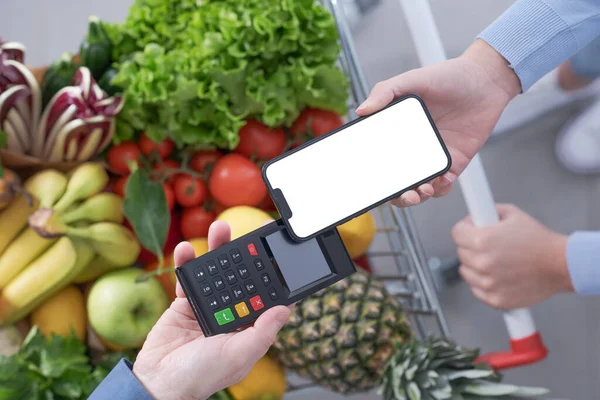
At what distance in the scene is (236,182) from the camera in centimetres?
85

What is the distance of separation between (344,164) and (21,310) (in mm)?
518

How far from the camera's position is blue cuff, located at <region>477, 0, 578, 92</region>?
0.71 metres

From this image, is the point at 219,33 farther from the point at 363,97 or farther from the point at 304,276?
the point at 304,276

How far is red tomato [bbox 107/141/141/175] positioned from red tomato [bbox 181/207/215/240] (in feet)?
0.38

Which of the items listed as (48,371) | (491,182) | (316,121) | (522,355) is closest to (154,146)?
(316,121)

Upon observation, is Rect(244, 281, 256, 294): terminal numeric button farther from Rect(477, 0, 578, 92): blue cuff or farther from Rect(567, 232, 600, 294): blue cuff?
Rect(567, 232, 600, 294): blue cuff

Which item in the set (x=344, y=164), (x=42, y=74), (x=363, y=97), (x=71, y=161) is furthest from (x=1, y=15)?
(x=344, y=164)

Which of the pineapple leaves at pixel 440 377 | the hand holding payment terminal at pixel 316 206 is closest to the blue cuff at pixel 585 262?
the pineapple leaves at pixel 440 377

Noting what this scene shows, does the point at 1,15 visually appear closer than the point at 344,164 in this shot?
No

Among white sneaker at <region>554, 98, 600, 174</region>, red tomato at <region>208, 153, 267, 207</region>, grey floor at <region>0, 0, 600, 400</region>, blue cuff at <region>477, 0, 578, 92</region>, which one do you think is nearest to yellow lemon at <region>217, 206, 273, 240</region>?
red tomato at <region>208, 153, 267, 207</region>

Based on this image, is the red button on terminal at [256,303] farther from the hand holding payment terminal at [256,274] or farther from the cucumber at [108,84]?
the cucumber at [108,84]

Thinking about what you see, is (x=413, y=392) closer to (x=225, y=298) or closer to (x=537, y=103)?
(x=225, y=298)

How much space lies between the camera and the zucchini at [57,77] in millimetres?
827

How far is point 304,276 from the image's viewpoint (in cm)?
57
